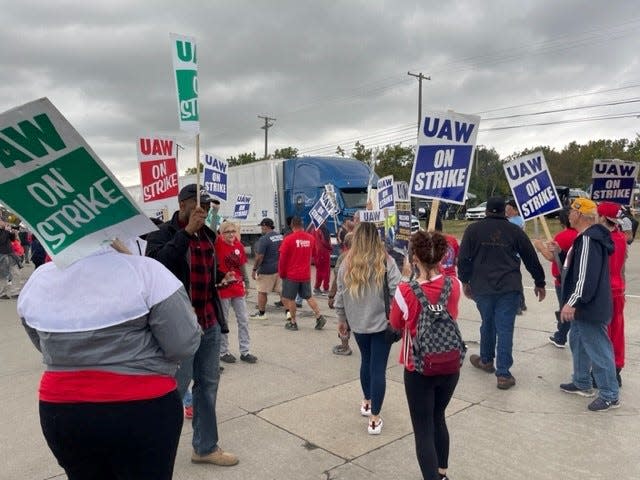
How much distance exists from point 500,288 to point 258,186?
15881 millimetres

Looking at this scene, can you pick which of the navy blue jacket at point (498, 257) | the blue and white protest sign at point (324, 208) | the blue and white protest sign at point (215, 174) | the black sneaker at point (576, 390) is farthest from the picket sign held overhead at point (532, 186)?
the blue and white protest sign at point (215, 174)

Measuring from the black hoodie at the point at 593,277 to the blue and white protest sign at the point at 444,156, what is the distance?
45.3 inches

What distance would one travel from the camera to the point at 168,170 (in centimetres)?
718

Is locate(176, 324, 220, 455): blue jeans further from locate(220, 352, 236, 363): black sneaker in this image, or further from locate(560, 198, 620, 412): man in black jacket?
locate(560, 198, 620, 412): man in black jacket

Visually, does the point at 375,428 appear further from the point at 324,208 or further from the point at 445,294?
the point at 324,208

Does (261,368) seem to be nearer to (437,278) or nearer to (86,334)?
(437,278)

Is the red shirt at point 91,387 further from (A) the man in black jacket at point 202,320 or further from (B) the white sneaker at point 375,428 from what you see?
(B) the white sneaker at point 375,428

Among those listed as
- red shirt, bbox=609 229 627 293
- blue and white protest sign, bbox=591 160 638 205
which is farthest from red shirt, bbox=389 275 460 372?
blue and white protest sign, bbox=591 160 638 205

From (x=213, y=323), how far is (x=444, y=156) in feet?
8.54

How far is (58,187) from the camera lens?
6.78 feet

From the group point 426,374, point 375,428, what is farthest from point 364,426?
point 426,374

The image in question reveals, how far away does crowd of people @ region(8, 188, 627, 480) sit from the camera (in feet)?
6.67

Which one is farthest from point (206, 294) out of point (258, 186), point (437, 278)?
point (258, 186)

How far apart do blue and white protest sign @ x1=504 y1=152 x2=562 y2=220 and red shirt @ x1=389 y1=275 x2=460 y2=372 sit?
276cm
